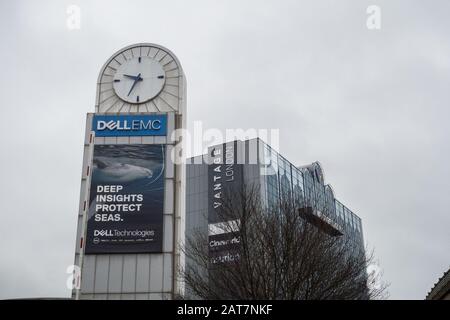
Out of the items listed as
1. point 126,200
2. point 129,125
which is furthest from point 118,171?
point 129,125

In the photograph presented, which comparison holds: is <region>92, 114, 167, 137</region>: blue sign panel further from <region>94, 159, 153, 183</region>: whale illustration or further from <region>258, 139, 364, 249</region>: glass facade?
<region>258, 139, 364, 249</region>: glass facade

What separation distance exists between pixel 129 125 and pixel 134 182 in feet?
10.4

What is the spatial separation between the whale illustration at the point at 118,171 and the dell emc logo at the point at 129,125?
1888 mm

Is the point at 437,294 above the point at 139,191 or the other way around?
the other way around

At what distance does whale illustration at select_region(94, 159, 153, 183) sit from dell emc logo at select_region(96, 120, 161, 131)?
189cm

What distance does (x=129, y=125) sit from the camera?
94.4 ft

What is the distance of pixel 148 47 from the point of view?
1208 inches

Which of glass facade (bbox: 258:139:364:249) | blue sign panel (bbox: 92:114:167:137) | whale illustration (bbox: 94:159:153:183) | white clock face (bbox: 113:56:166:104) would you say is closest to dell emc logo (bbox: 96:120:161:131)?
blue sign panel (bbox: 92:114:167:137)

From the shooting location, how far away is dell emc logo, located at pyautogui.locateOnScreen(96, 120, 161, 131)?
2866 cm

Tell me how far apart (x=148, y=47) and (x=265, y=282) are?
55.3ft

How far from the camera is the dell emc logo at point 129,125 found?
28.7 metres

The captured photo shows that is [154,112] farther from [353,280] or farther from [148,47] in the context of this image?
[353,280]
